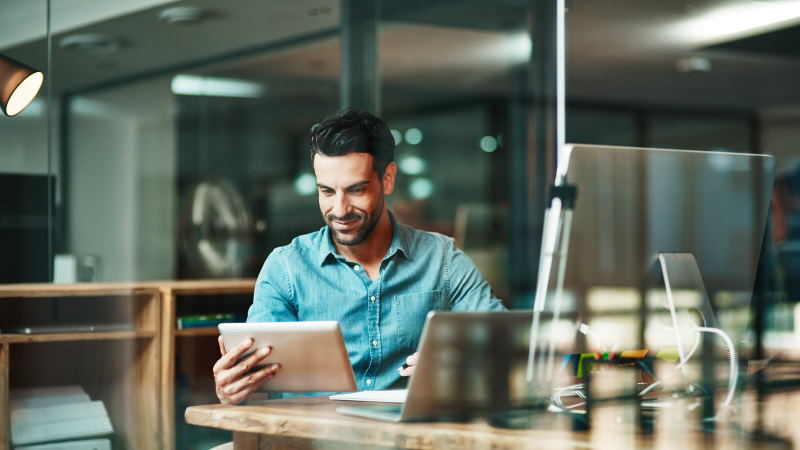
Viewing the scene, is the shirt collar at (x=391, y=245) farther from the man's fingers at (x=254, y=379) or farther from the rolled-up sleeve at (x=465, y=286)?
the man's fingers at (x=254, y=379)

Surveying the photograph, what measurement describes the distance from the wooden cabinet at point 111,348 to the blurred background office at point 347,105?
86 mm

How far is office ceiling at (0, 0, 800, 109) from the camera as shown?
3438 millimetres

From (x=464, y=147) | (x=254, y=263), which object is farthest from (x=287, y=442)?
(x=464, y=147)

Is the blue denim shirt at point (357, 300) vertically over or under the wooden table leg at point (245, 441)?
over

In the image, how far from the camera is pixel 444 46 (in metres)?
5.46

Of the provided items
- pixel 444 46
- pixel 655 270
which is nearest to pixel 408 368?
pixel 655 270

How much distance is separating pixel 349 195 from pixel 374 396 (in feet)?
1.67

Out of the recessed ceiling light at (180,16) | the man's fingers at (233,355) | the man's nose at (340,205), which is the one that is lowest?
the man's fingers at (233,355)

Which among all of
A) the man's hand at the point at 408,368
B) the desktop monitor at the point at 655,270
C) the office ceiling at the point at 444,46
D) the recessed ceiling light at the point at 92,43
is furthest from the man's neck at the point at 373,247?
the recessed ceiling light at the point at 92,43

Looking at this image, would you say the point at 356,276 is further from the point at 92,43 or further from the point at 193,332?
the point at 92,43

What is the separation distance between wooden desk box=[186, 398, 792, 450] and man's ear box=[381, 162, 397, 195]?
2.13ft

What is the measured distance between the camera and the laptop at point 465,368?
1.62 metres

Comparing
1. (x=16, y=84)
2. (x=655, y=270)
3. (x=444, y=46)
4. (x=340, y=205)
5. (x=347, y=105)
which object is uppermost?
(x=444, y=46)

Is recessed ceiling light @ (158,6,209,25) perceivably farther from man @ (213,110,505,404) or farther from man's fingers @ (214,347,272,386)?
man's fingers @ (214,347,272,386)
